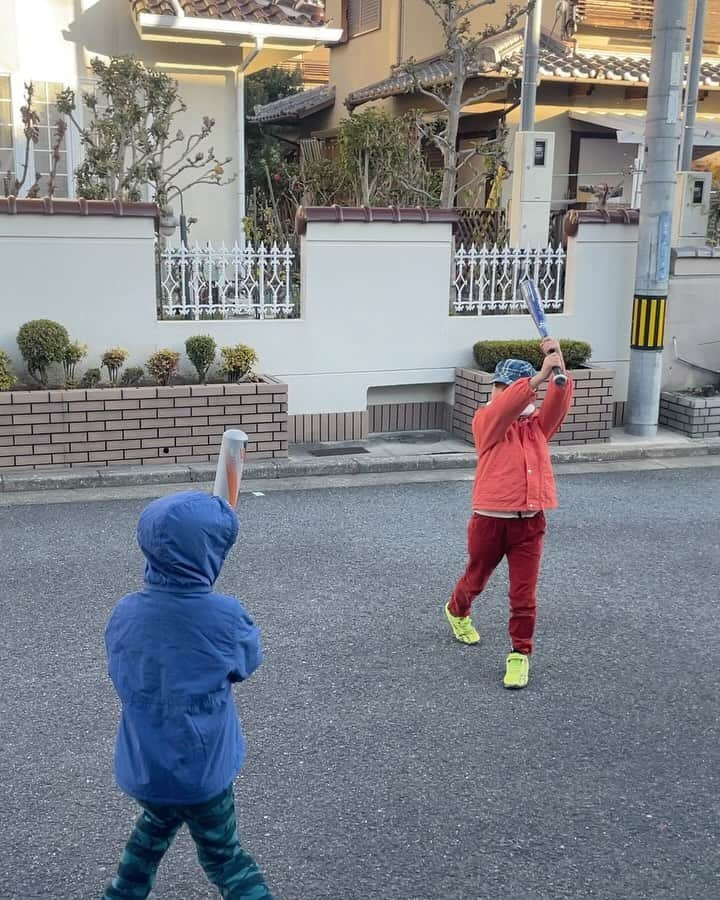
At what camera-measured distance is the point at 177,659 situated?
2.55m

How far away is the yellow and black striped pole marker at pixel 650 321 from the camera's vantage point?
32.7 feet

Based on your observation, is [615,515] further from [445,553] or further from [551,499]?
[551,499]

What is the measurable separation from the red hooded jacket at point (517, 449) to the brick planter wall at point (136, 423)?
4.28m

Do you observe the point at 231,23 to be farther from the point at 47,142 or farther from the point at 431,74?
the point at 431,74

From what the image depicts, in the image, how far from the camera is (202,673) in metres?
2.57

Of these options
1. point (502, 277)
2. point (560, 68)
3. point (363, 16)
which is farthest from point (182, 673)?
point (363, 16)

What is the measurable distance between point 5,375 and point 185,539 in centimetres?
617

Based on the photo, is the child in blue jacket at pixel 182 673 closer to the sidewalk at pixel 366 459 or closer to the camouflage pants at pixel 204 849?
the camouflage pants at pixel 204 849

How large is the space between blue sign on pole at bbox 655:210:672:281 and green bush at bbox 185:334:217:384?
14.7 ft

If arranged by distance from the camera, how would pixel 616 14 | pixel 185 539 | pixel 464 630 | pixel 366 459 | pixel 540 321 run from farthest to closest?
pixel 616 14, pixel 366 459, pixel 464 630, pixel 540 321, pixel 185 539

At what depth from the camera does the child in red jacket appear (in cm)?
454

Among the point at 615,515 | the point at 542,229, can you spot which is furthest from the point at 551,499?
the point at 542,229

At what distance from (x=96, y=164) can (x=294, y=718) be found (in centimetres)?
793

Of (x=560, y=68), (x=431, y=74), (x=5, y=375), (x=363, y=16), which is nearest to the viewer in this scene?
(x=5, y=375)
